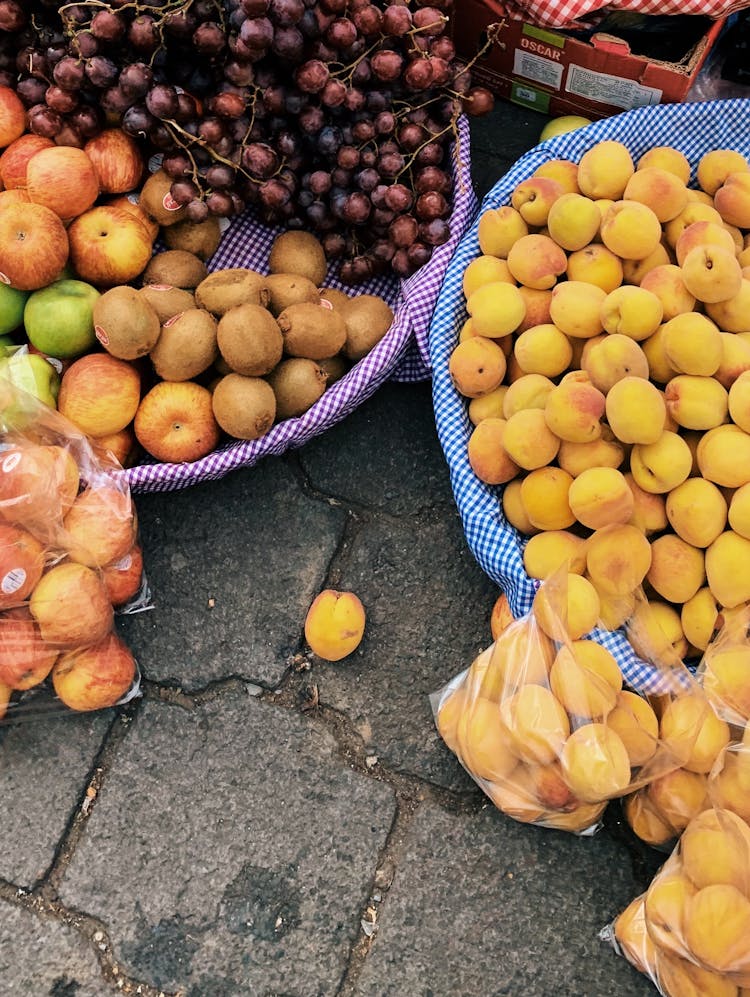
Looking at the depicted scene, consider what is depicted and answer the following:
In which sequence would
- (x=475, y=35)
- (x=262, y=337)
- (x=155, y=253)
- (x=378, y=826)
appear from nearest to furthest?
(x=262, y=337) < (x=378, y=826) < (x=155, y=253) < (x=475, y=35)

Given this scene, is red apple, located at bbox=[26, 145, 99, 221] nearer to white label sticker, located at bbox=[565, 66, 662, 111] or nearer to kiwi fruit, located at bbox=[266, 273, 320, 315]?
kiwi fruit, located at bbox=[266, 273, 320, 315]

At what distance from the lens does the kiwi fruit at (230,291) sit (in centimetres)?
188

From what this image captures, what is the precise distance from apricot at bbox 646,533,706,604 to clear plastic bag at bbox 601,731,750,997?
28cm

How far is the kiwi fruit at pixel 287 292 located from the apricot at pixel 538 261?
46 cm

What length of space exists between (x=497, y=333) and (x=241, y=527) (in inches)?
32.1

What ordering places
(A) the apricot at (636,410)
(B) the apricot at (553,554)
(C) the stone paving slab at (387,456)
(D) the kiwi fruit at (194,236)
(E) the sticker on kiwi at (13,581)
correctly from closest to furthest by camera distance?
(A) the apricot at (636,410), (B) the apricot at (553,554), (E) the sticker on kiwi at (13,581), (D) the kiwi fruit at (194,236), (C) the stone paving slab at (387,456)

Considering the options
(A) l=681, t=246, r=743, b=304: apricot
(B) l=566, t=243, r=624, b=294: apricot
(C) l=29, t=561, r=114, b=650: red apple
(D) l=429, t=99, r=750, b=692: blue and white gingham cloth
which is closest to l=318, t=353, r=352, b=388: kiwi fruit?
(D) l=429, t=99, r=750, b=692: blue and white gingham cloth

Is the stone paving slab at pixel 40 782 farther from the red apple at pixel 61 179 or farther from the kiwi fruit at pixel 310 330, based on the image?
the red apple at pixel 61 179

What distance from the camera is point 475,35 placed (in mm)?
2264

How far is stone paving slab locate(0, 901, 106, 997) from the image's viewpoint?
5.97ft

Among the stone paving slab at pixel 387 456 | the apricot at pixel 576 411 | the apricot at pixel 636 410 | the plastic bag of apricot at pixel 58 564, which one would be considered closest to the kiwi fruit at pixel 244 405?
the plastic bag of apricot at pixel 58 564

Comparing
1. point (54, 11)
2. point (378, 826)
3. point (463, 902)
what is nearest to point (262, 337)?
point (54, 11)

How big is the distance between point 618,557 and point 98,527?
41.3 inches

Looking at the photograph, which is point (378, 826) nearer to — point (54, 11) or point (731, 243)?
point (731, 243)
